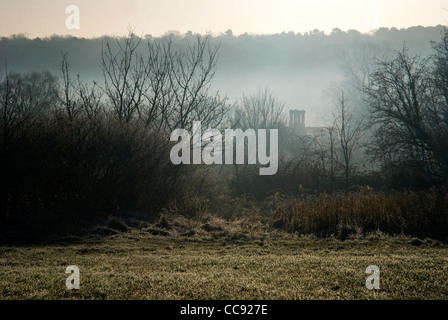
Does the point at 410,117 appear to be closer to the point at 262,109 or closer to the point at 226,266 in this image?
the point at 262,109

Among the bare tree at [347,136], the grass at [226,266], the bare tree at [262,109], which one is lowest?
the grass at [226,266]

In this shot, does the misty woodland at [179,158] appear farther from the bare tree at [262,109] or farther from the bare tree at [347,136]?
the bare tree at [262,109]

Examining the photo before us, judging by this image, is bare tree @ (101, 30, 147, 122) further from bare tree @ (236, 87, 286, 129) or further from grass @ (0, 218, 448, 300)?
bare tree @ (236, 87, 286, 129)

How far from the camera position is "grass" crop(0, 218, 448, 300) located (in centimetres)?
600

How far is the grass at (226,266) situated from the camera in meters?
6.00

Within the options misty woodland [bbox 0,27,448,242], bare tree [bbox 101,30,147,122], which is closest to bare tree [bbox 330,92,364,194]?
misty woodland [bbox 0,27,448,242]

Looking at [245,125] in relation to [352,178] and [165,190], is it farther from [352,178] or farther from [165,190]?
[165,190]

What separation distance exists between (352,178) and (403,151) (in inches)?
137

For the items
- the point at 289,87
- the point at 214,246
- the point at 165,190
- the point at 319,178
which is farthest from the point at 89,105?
the point at 289,87

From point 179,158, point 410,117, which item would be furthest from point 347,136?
point 179,158

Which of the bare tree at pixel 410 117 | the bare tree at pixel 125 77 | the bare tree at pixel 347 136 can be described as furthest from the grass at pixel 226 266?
the bare tree at pixel 410 117

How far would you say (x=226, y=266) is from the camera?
26.8ft

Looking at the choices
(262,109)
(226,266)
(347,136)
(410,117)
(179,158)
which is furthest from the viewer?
(262,109)
